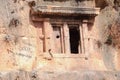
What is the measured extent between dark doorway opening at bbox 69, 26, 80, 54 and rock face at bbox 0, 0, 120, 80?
269mm

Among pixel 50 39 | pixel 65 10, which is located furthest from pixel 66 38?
pixel 65 10

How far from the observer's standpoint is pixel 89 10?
11844 millimetres

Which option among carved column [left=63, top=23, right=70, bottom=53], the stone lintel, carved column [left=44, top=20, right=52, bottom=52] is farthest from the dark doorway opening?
carved column [left=44, top=20, right=52, bottom=52]

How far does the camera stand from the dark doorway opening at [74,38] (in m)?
12.0

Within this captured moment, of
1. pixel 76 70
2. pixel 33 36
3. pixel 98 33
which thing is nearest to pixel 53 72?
pixel 76 70

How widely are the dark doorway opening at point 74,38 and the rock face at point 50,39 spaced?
27cm

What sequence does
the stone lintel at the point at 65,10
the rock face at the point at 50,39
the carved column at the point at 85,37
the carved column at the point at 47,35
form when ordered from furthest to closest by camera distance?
the carved column at the point at 85,37, the stone lintel at the point at 65,10, the carved column at the point at 47,35, the rock face at the point at 50,39

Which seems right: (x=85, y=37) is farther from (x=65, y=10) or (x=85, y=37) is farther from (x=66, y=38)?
(x=65, y=10)

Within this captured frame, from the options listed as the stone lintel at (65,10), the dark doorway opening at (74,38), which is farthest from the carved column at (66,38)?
the stone lintel at (65,10)

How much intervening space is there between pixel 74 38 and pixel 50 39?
95cm

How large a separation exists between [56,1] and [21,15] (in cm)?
120

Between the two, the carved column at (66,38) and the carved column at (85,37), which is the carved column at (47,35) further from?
the carved column at (85,37)

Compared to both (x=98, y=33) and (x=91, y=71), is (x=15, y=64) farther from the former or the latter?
(x=98, y=33)

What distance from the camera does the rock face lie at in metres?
10.6
